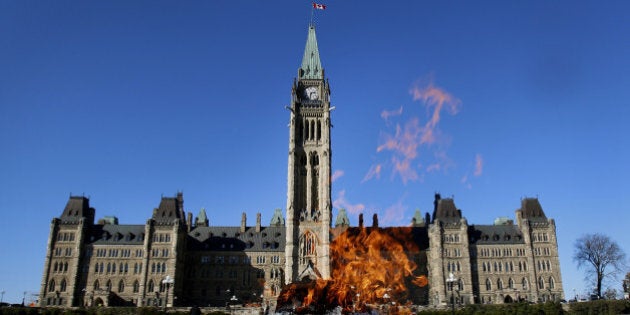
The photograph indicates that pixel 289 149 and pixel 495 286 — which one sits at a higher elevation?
pixel 289 149

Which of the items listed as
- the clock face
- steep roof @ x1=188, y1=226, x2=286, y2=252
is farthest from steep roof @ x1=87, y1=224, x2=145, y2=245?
the clock face

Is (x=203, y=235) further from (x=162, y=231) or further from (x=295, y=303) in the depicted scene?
(x=295, y=303)

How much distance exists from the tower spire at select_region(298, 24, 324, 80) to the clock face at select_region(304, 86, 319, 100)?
251 cm

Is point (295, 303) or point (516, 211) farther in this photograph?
point (516, 211)

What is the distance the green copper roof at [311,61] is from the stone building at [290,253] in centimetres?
28

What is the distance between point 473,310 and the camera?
2482 inches

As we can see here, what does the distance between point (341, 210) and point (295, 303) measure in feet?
245

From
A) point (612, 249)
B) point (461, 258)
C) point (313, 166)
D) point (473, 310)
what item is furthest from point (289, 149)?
point (612, 249)

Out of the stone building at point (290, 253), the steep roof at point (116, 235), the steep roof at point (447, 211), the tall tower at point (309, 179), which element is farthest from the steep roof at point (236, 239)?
the steep roof at point (447, 211)

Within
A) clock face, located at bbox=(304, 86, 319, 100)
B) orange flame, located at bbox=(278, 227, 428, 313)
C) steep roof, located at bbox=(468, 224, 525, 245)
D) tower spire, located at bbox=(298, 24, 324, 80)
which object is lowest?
orange flame, located at bbox=(278, 227, 428, 313)

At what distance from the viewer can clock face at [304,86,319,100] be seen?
100688 mm

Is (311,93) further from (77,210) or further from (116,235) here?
(77,210)

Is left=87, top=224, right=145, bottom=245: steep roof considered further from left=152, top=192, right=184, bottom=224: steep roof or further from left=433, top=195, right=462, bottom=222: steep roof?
left=433, top=195, right=462, bottom=222: steep roof

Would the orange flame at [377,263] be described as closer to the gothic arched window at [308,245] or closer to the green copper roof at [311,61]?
the gothic arched window at [308,245]
